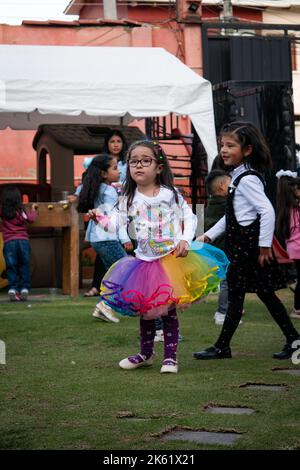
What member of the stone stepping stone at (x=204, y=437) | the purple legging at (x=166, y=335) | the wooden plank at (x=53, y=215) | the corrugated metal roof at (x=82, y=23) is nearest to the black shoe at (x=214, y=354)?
the purple legging at (x=166, y=335)

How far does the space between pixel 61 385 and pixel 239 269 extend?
1.56 meters

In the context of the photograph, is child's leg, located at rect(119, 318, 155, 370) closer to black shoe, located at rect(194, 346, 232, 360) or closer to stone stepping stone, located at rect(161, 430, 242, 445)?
black shoe, located at rect(194, 346, 232, 360)

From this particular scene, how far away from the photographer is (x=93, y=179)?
969cm

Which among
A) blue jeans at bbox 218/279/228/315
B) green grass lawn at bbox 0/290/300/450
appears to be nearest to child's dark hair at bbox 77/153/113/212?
green grass lawn at bbox 0/290/300/450

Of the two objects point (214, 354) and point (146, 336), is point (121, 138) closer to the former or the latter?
point (214, 354)

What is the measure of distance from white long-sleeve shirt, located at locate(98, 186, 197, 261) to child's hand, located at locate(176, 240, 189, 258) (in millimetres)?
149

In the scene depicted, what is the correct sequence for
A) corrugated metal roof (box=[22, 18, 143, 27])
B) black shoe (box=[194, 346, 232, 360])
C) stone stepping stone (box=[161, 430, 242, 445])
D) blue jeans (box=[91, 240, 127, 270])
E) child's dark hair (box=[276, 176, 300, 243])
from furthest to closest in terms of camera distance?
1. corrugated metal roof (box=[22, 18, 143, 27])
2. child's dark hair (box=[276, 176, 300, 243])
3. blue jeans (box=[91, 240, 127, 270])
4. black shoe (box=[194, 346, 232, 360])
5. stone stepping stone (box=[161, 430, 242, 445])

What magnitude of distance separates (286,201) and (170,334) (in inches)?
158

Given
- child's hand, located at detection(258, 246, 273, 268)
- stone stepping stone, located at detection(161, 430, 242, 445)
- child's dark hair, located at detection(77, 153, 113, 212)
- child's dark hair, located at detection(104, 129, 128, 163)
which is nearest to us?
stone stepping stone, located at detection(161, 430, 242, 445)

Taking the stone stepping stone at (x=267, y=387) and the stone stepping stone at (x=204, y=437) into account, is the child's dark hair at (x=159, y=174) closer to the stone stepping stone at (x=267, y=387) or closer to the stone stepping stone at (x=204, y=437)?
the stone stepping stone at (x=267, y=387)

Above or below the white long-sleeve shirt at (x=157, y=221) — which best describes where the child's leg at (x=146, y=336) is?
below

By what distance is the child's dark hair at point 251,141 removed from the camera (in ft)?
21.9

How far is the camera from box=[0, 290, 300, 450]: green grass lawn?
4375 mm
